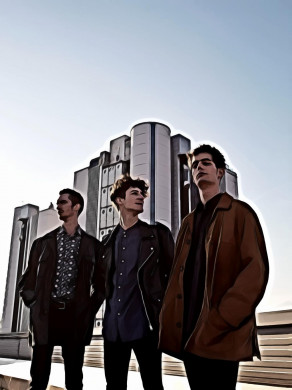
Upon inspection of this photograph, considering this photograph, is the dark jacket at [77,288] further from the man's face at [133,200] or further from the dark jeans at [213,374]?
the dark jeans at [213,374]

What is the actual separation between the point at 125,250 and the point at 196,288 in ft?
3.18

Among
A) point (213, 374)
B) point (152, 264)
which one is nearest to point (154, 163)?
point (152, 264)

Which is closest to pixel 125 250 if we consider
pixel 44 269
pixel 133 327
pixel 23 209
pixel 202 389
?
pixel 133 327

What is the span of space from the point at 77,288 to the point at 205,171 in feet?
5.10

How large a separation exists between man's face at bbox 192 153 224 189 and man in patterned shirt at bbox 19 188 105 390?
122 cm

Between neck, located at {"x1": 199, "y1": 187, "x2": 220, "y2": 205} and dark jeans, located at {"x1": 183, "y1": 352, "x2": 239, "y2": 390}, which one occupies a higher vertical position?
neck, located at {"x1": 199, "y1": 187, "x2": 220, "y2": 205}

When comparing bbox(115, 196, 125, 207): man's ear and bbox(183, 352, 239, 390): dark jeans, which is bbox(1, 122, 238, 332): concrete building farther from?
bbox(183, 352, 239, 390): dark jeans

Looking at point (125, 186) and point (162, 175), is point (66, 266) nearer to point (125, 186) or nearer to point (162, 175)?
point (125, 186)

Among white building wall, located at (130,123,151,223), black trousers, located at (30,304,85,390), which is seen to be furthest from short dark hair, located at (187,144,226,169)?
white building wall, located at (130,123,151,223)

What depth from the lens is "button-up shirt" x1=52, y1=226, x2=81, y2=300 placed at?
3.26 m

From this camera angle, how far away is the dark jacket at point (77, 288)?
10.4 ft

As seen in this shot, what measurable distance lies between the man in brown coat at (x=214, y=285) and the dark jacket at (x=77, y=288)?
107 centimetres

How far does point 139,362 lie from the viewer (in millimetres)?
2691

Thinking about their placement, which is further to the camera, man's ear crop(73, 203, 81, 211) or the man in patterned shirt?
man's ear crop(73, 203, 81, 211)
